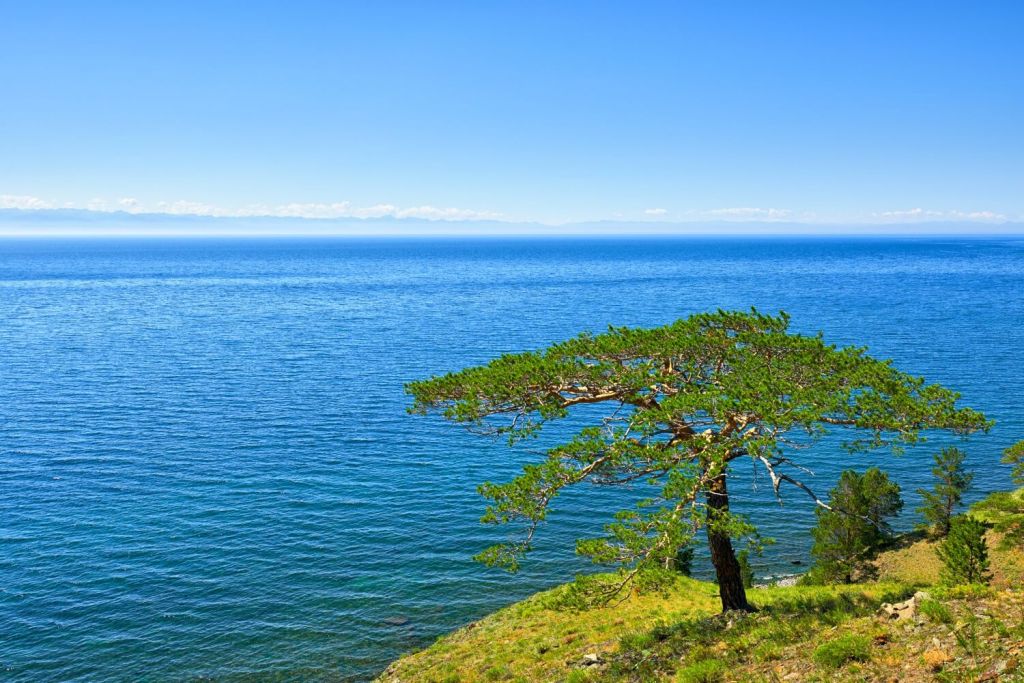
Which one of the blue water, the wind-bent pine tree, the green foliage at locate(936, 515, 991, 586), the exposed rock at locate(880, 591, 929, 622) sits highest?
the wind-bent pine tree

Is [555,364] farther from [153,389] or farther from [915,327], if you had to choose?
[915,327]

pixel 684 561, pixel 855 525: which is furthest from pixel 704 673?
pixel 855 525

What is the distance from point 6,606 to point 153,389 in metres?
47.0

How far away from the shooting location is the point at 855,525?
130 ft

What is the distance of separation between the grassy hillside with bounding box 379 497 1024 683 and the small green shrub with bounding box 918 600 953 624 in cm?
3

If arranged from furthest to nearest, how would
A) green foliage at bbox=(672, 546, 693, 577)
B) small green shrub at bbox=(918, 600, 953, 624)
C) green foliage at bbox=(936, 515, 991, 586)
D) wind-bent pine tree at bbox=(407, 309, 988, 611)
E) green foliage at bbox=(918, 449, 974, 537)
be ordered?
green foliage at bbox=(918, 449, 974, 537) < green foliage at bbox=(672, 546, 693, 577) < green foliage at bbox=(936, 515, 991, 586) < wind-bent pine tree at bbox=(407, 309, 988, 611) < small green shrub at bbox=(918, 600, 953, 624)

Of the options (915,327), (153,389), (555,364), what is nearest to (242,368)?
(153,389)


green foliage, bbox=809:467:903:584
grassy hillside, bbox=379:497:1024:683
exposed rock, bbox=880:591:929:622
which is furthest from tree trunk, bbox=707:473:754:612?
green foliage, bbox=809:467:903:584

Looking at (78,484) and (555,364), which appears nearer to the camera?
(555,364)

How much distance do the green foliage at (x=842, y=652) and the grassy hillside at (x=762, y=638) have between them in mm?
27

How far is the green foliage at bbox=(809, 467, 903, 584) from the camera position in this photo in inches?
1561

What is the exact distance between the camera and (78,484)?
53.3 metres

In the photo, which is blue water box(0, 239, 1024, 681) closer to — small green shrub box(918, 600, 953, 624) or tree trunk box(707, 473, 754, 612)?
tree trunk box(707, 473, 754, 612)

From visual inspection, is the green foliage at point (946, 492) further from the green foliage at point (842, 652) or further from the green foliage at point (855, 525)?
the green foliage at point (842, 652)
